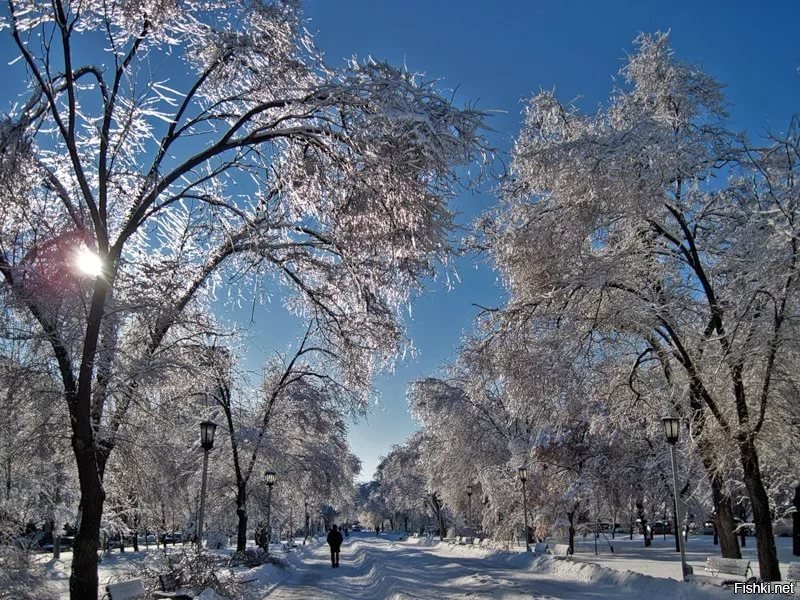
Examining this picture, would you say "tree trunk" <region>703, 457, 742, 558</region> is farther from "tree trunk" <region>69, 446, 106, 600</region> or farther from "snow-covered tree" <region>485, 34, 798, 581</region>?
"tree trunk" <region>69, 446, 106, 600</region>

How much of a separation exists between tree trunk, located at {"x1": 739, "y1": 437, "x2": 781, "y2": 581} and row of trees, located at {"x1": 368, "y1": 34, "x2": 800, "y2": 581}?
1.3 inches

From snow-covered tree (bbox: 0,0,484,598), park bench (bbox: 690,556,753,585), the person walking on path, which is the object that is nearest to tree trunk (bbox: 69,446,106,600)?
snow-covered tree (bbox: 0,0,484,598)

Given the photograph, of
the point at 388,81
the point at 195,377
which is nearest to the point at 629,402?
the point at 195,377

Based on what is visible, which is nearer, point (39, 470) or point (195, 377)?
point (195, 377)

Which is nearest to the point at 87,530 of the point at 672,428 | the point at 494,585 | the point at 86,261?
the point at 86,261

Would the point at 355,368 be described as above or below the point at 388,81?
below

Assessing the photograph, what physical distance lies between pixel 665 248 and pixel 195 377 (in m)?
10.2

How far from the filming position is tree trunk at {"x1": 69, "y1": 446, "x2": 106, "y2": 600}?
8.41 meters

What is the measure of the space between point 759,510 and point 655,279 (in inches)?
196

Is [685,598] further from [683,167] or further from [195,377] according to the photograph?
[195,377]

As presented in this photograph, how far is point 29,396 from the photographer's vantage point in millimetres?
9383

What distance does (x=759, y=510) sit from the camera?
38.5 feet

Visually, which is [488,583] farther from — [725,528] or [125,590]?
[125,590]

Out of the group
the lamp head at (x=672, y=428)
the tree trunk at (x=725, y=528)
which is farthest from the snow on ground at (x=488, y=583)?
the lamp head at (x=672, y=428)
